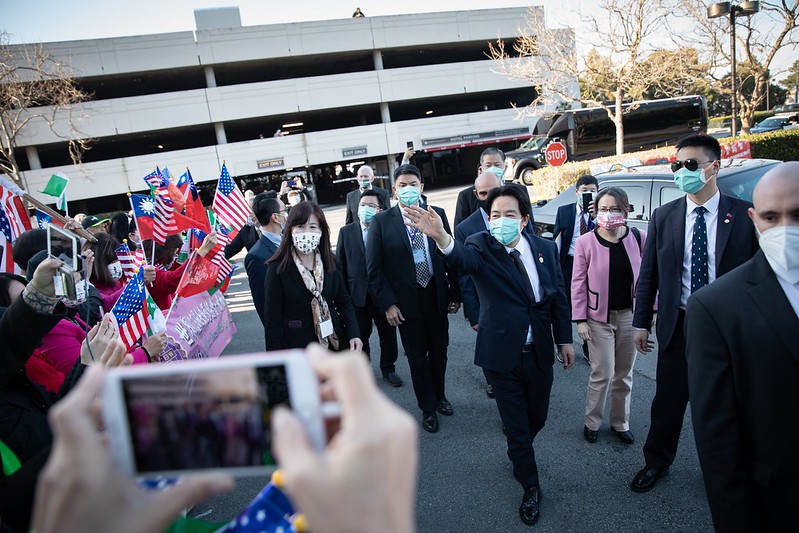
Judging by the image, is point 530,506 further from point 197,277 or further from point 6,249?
point 6,249

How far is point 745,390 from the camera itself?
1.77 metres

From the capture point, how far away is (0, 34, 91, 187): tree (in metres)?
→ 18.9

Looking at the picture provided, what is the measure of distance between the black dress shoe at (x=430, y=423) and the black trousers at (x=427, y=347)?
0.04 m

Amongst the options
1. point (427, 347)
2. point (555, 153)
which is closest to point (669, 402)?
point (427, 347)

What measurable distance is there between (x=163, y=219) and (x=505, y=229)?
3851mm

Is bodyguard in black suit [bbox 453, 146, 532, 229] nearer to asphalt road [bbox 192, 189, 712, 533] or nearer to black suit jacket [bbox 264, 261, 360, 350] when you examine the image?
asphalt road [bbox 192, 189, 712, 533]

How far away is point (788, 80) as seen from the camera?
170 feet

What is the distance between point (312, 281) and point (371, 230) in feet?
3.00

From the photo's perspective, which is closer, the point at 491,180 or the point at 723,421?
the point at 723,421

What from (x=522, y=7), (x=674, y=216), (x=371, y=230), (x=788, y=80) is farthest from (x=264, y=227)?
(x=788, y=80)

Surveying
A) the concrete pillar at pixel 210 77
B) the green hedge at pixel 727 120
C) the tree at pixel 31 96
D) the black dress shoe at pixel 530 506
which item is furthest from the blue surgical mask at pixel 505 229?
the green hedge at pixel 727 120

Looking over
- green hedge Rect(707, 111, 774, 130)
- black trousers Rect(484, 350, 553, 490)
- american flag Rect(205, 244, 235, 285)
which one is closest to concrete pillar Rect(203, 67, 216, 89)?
american flag Rect(205, 244, 235, 285)

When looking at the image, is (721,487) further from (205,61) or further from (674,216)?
(205,61)

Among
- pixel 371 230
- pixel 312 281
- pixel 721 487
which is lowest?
pixel 721 487
